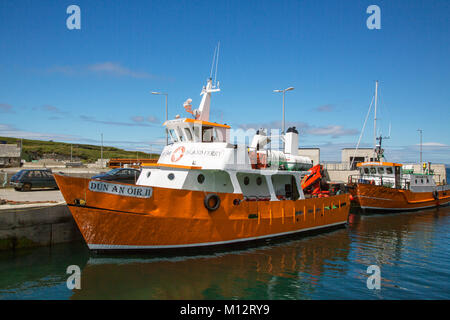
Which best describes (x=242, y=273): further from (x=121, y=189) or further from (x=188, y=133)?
(x=188, y=133)

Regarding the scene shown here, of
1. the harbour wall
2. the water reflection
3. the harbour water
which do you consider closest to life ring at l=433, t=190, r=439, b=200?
the harbour water

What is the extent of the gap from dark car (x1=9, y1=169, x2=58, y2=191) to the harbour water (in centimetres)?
734

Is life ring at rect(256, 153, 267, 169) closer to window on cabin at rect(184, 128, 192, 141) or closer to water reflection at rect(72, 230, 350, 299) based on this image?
window on cabin at rect(184, 128, 192, 141)

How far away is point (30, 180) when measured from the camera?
1673 centimetres

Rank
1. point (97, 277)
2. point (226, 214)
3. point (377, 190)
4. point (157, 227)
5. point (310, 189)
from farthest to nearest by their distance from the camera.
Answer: point (377, 190), point (310, 189), point (226, 214), point (157, 227), point (97, 277)

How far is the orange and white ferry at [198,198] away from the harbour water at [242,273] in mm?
756

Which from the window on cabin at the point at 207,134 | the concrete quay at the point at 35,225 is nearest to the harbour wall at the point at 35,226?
the concrete quay at the point at 35,225

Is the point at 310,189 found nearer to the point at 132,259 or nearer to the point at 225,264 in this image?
the point at 225,264

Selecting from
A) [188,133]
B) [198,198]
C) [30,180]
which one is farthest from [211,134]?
[30,180]

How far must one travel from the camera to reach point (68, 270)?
29.5 ft

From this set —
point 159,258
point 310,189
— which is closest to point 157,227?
point 159,258

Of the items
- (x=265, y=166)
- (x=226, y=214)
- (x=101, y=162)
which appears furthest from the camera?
(x=101, y=162)

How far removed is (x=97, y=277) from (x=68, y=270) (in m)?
1.31

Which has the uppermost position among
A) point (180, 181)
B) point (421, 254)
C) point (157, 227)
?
point (180, 181)
